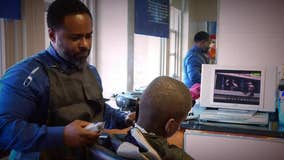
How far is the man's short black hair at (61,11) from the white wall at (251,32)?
235 centimetres

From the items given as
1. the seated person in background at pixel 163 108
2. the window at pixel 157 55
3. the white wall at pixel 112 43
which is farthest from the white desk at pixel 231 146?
the window at pixel 157 55

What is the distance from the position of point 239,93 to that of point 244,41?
1110mm

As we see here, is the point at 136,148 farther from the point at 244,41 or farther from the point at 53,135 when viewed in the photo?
the point at 244,41

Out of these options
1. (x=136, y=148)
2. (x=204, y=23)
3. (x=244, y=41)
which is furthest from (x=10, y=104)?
(x=204, y=23)

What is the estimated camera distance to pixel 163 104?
4.04 feet

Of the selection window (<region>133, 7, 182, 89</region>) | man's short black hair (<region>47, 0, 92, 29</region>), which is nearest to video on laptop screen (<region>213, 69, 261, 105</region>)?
man's short black hair (<region>47, 0, 92, 29</region>)

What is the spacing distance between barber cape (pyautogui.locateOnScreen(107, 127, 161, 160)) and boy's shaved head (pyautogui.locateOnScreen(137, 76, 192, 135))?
0.13 meters

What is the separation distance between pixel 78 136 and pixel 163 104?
35 cm

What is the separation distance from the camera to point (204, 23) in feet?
21.2

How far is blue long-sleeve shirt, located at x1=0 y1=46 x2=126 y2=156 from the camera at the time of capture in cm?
116

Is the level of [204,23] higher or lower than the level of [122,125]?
higher

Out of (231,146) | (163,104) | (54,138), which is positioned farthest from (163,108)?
(231,146)

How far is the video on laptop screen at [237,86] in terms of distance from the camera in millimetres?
2426

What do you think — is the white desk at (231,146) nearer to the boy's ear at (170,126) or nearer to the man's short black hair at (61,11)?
the boy's ear at (170,126)
